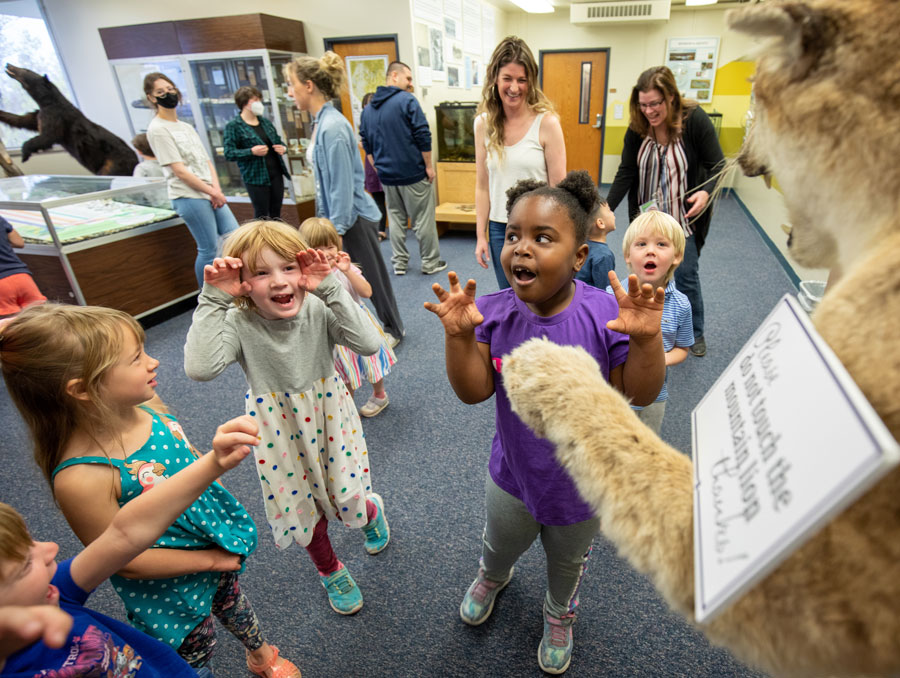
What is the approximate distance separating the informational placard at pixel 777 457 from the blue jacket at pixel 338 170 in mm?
2892

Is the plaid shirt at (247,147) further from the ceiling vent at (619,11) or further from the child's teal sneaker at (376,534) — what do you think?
the ceiling vent at (619,11)

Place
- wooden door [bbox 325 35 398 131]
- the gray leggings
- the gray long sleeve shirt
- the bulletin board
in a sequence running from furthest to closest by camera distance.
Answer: the bulletin board < wooden door [bbox 325 35 398 131] < the gray long sleeve shirt < the gray leggings

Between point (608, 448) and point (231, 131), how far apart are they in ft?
15.7

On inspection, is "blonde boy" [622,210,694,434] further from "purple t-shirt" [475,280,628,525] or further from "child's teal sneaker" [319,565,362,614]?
"child's teal sneaker" [319,565,362,614]

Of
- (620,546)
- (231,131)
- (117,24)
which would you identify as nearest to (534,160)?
(620,546)

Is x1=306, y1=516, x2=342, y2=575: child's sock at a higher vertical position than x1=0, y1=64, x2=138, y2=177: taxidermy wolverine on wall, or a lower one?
lower

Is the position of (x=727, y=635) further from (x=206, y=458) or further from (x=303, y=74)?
(x=303, y=74)

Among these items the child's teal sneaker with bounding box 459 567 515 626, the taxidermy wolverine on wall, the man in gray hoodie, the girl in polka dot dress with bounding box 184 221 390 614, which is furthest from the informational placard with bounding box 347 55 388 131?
the child's teal sneaker with bounding box 459 567 515 626

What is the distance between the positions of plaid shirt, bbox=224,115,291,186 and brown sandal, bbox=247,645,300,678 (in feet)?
13.7

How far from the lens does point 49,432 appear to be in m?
1.06

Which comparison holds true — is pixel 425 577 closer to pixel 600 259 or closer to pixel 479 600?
pixel 479 600

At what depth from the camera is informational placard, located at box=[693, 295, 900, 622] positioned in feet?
1.06

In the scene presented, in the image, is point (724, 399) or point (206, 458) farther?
point (206, 458)

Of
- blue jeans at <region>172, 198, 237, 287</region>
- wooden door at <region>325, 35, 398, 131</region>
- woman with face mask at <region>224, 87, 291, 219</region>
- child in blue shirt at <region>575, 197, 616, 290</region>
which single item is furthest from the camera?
wooden door at <region>325, 35, 398, 131</region>
